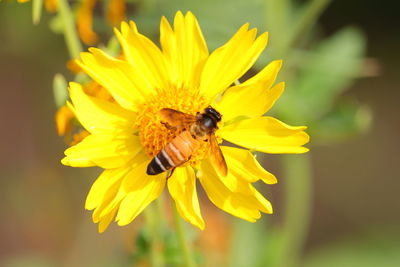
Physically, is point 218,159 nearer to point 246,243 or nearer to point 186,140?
point 186,140

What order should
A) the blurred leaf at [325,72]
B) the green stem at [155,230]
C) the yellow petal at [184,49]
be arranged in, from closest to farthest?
the yellow petal at [184,49] → the green stem at [155,230] → the blurred leaf at [325,72]

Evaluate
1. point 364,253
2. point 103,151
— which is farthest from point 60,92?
point 364,253

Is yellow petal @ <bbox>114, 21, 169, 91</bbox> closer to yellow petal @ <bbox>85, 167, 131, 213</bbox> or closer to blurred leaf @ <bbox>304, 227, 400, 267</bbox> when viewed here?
yellow petal @ <bbox>85, 167, 131, 213</bbox>

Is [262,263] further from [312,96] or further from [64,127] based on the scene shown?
[64,127]

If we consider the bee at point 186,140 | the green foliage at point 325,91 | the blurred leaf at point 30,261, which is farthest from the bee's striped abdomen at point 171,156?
the blurred leaf at point 30,261

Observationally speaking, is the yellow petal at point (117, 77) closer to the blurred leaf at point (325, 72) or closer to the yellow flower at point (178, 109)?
the yellow flower at point (178, 109)
